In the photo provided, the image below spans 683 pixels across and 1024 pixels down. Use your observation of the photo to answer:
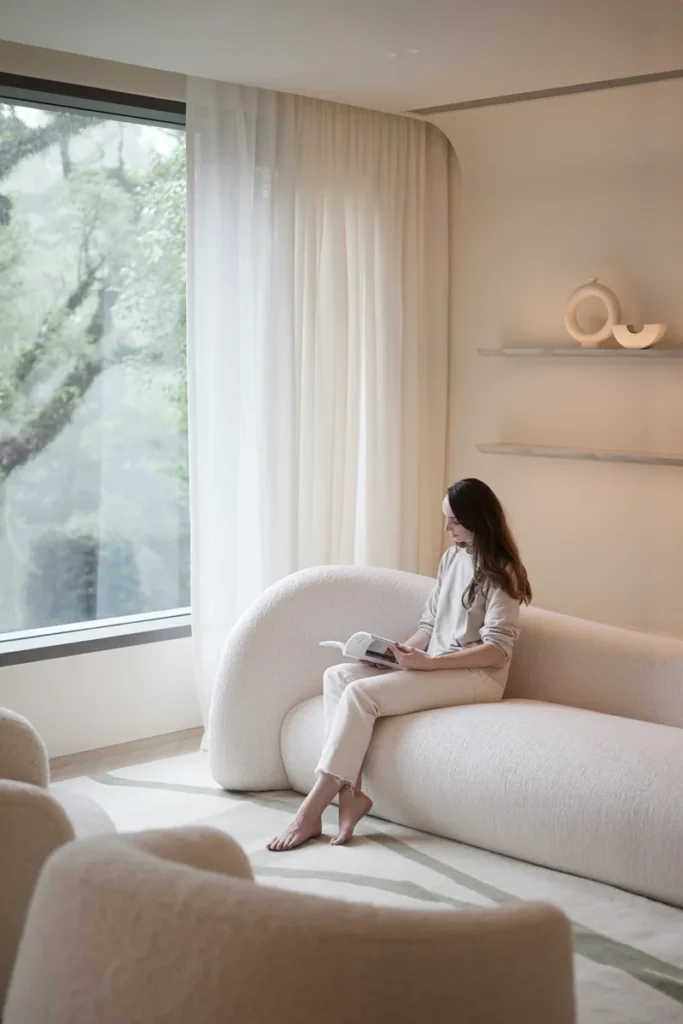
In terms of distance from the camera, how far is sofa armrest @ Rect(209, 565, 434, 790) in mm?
3871

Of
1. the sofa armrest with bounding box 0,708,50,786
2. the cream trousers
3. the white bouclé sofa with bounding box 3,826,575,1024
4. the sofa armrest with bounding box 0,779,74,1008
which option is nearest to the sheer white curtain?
the cream trousers

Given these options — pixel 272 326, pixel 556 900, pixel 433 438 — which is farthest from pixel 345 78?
pixel 556 900

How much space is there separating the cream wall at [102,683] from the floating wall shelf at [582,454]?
4.97ft

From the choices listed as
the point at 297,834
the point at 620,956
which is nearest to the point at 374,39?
the point at 297,834

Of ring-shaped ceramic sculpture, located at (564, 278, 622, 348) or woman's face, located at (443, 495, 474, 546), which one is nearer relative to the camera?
woman's face, located at (443, 495, 474, 546)

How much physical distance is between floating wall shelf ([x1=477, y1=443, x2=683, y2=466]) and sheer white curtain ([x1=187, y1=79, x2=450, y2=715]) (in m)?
0.40

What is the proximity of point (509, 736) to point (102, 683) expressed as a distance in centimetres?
170

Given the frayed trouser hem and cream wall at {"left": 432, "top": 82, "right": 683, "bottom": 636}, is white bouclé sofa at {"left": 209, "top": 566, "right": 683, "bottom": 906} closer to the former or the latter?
the frayed trouser hem

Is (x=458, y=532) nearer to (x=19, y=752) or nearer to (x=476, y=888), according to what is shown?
(x=476, y=888)

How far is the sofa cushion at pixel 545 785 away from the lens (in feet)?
9.85

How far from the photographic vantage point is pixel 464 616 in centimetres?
370

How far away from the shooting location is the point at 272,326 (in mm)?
4590

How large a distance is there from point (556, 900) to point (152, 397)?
2.49 m

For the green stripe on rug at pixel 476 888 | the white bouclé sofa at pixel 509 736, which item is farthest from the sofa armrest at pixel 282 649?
the green stripe on rug at pixel 476 888
